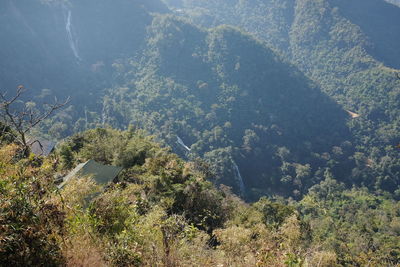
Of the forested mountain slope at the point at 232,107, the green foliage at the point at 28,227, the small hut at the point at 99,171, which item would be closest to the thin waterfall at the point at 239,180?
the forested mountain slope at the point at 232,107

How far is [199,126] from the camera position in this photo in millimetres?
63625

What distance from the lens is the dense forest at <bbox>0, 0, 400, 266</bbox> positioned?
401cm

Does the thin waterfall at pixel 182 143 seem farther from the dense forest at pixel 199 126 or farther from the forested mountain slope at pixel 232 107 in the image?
the forested mountain slope at pixel 232 107

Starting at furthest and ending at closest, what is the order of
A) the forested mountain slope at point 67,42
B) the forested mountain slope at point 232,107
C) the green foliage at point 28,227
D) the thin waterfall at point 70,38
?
1. the thin waterfall at point 70,38
2. the forested mountain slope at point 67,42
3. the forested mountain slope at point 232,107
4. the green foliage at point 28,227

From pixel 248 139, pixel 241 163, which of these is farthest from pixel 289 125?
pixel 241 163

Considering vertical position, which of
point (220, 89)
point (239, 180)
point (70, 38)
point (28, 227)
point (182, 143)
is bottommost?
point (28, 227)

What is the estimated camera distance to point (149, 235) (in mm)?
4246

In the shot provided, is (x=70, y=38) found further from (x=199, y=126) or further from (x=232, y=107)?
(x=232, y=107)

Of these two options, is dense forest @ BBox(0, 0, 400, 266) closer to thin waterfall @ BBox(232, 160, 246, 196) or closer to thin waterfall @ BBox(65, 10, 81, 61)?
thin waterfall @ BBox(232, 160, 246, 196)

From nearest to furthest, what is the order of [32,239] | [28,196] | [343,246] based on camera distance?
[32,239] → [28,196] → [343,246]

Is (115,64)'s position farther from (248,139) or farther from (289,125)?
(289,125)

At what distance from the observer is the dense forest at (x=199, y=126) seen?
401 centimetres

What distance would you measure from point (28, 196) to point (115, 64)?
8276 cm

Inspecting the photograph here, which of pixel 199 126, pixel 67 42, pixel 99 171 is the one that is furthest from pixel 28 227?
pixel 67 42
